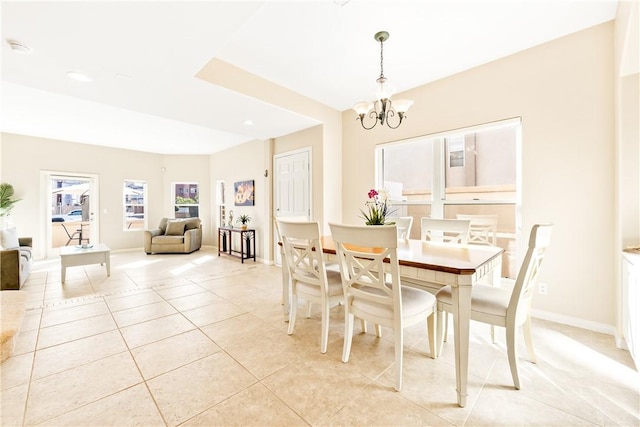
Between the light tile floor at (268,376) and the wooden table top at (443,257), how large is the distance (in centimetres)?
78

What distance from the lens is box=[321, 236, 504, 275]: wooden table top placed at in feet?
5.22

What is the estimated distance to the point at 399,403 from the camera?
1548mm

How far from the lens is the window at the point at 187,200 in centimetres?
768

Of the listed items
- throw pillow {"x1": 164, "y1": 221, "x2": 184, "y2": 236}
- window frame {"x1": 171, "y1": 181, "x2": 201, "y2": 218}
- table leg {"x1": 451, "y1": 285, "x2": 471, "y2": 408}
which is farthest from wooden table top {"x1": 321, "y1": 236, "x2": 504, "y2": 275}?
window frame {"x1": 171, "y1": 181, "x2": 201, "y2": 218}

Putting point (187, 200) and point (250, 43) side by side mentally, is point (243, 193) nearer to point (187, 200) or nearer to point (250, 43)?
point (187, 200)

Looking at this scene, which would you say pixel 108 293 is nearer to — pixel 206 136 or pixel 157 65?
pixel 157 65

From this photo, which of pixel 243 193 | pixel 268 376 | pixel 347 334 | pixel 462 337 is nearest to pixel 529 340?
pixel 462 337

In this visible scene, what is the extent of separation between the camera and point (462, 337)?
5.10ft

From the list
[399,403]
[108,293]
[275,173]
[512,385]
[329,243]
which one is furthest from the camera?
[275,173]

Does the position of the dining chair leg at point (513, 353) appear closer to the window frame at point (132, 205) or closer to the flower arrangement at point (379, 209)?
the flower arrangement at point (379, 209)

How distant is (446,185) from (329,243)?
1984mm

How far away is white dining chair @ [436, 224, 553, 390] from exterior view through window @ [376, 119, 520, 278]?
4.83 feet

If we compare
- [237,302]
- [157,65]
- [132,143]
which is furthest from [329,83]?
[132,143]

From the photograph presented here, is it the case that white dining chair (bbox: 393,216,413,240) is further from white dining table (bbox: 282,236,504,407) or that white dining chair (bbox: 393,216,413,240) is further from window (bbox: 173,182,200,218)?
window (bbox: 173,182,200,218)
